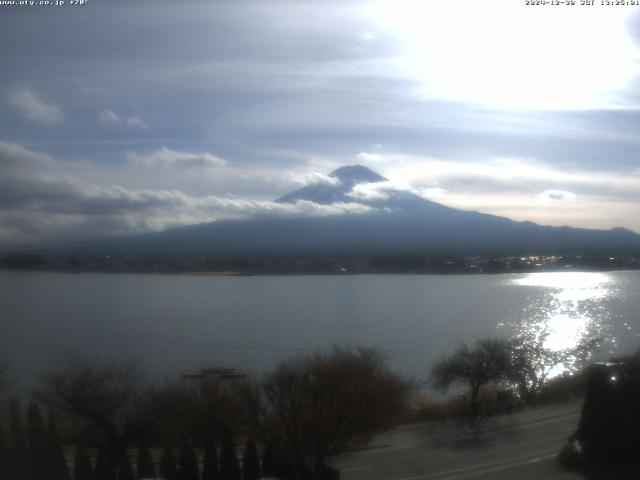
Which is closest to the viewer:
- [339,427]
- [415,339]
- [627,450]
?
[627,450]

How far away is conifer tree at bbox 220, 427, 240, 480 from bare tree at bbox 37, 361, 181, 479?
1.83 feet

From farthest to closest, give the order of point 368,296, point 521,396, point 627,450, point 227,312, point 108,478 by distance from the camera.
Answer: point 368,296, point 227,312, point 521,396, point 627,450, point 108,478

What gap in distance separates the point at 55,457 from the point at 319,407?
1967mm

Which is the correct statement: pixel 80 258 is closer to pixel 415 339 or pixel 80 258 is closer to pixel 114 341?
pixel 114 341

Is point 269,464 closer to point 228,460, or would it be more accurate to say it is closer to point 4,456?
point 228,460

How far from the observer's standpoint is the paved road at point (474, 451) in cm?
435

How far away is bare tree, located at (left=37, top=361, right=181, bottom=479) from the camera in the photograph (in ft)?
14.8

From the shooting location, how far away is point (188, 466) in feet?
14.1

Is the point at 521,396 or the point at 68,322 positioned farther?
the point at 68,322

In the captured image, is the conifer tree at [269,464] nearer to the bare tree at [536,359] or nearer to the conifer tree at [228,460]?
the conifer tree at [228,460]

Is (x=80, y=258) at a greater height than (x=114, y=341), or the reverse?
(x=80, y=258)

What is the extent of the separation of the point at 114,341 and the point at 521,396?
407 centimetres

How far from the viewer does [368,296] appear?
907cm

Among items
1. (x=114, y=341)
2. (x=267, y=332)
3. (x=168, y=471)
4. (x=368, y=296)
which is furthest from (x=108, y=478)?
(x=368, y=296)
